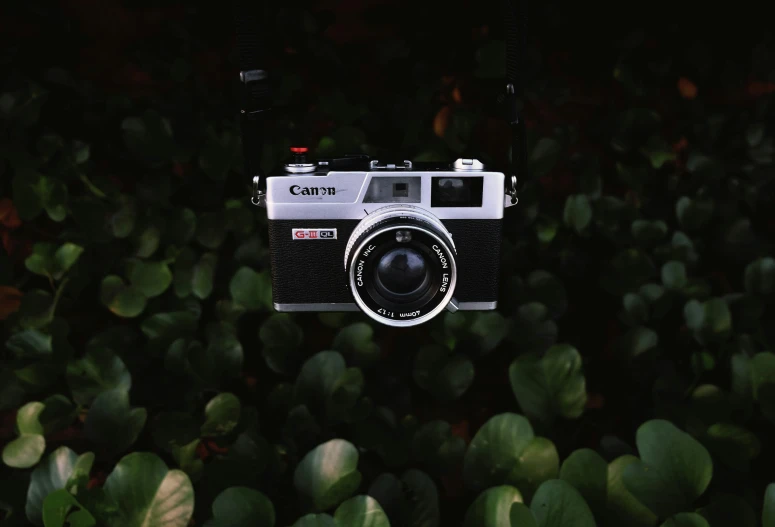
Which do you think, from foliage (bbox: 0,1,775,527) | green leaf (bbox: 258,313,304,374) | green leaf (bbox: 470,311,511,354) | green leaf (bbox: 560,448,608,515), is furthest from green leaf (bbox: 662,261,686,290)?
green leaf (bbox: 258,313,304,374)

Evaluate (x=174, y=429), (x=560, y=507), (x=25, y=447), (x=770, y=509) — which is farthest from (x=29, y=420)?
(x=770, y=509)

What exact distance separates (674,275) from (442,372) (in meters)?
0.35

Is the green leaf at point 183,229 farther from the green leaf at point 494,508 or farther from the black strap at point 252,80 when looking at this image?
the green leaf at point 494,508

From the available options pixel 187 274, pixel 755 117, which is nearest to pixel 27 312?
pixel 187 274

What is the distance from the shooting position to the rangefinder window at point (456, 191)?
0.44 meters

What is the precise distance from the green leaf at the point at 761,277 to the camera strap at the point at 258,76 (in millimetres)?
405

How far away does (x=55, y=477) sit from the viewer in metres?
0.37

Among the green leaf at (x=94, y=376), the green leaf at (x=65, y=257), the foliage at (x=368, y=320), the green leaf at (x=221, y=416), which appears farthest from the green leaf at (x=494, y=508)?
the green leaf at (x=65, y=257)

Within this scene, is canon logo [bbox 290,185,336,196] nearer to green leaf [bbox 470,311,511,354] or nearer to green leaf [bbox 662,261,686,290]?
green leaf [bbox 470,311,511,354]

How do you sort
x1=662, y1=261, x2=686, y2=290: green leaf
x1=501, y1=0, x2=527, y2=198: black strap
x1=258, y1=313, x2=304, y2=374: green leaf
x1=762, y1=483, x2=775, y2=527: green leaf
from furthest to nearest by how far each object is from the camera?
1. x1=662, y1=261, x2=686, y2=290: green leaf
2. x1=258, y1=313, x2=304, y2=374: green leaf
3. x1=501, y1=0, x2=527, y2=198: black strap
4. x1=762, y1=483, x2=775, y2=527: green leaf

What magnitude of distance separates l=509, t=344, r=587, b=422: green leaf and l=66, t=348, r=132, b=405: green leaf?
37 centimetres

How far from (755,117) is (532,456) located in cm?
74

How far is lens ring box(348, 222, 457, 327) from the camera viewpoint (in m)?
0.40

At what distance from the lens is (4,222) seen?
0.74 meters
